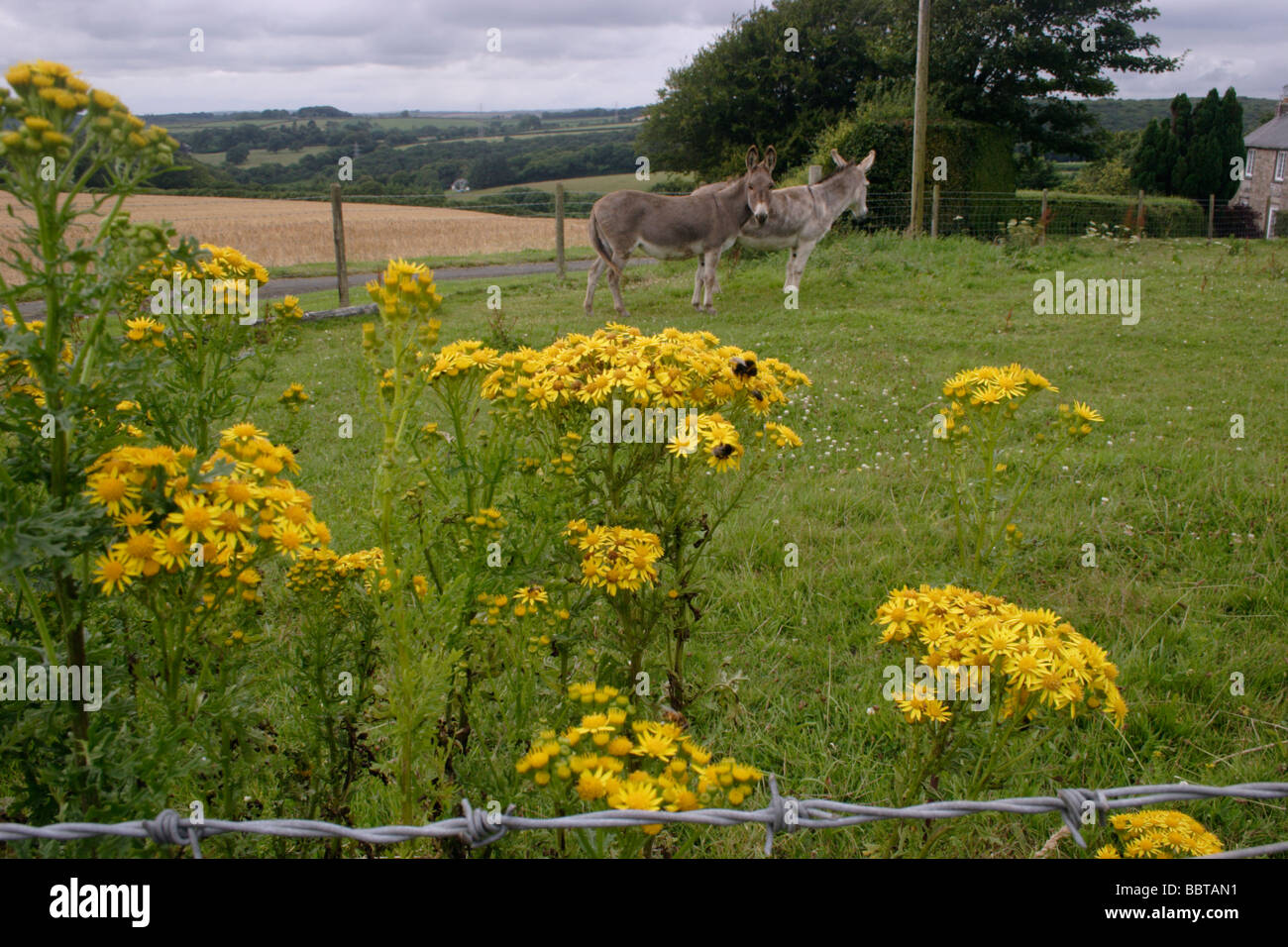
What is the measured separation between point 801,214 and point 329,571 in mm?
11971

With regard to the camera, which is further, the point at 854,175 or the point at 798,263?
the point at 854,175

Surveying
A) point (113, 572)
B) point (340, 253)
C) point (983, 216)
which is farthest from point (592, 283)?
point (983, 216)

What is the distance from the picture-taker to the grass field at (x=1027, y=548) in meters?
2.90

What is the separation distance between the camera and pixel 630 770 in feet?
5.61

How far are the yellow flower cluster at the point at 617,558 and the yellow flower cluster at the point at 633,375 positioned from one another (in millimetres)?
396

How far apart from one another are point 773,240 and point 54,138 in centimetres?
1240

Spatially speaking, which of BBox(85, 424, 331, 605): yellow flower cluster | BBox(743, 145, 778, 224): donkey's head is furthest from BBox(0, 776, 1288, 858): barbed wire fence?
BBox(743, 145, 778, 224): donkey's head

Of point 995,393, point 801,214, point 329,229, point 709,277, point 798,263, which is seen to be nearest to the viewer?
point 995,393

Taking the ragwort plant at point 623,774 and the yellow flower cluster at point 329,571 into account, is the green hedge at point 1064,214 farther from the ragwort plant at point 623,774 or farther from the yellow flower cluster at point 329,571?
the ragwort plant at point 623,774

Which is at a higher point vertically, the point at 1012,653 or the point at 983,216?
the point at 983,216

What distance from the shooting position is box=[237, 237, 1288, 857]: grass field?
2896 millimetres

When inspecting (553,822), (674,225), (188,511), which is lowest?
(553,822)

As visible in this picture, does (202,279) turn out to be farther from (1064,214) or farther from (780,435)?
A: (1064,214)

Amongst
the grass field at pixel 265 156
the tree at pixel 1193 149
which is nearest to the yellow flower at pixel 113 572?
the grass field at pixel 265 156
